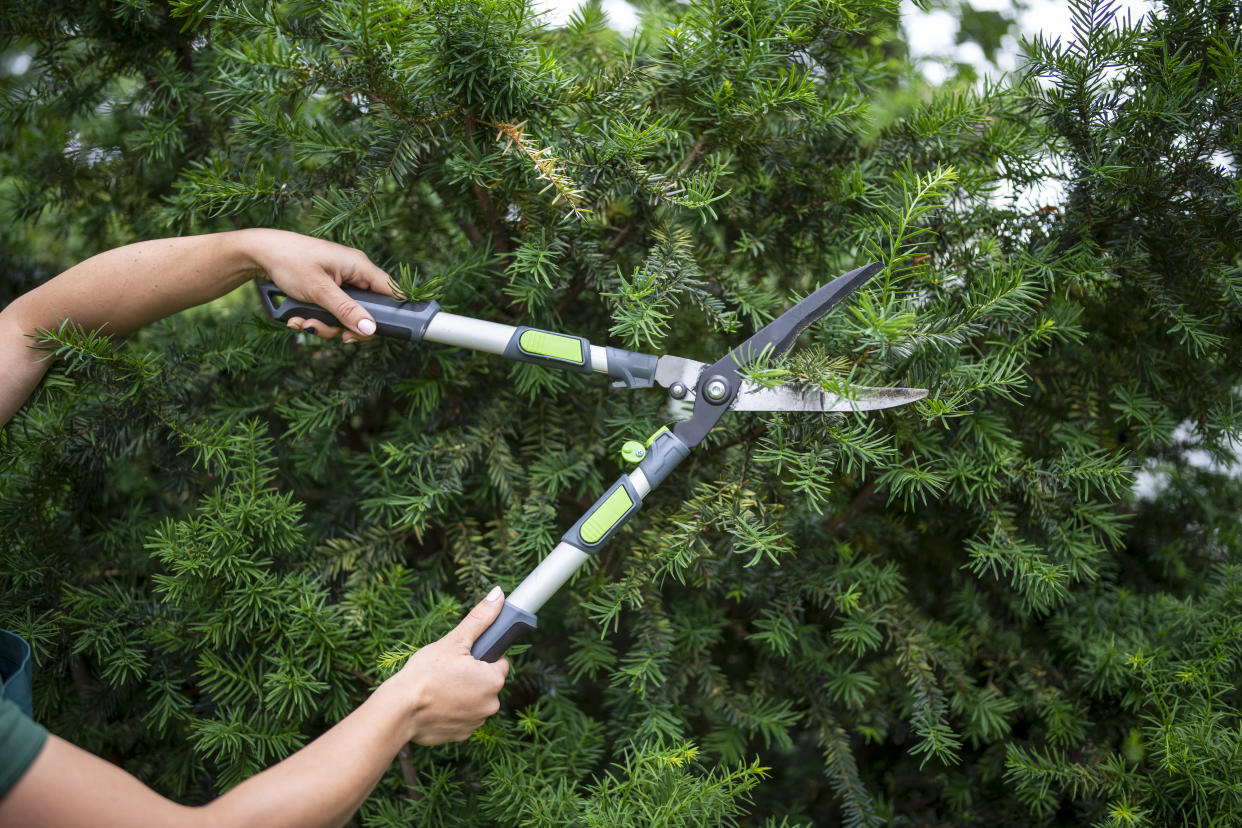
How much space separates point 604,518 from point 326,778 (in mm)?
307

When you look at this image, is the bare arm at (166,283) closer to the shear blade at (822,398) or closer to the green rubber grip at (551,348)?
the green rubber grip at (551,348)

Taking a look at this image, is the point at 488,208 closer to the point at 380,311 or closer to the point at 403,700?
the point at 380,311

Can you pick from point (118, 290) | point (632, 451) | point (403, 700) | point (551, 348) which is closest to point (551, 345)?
point (551, 348)

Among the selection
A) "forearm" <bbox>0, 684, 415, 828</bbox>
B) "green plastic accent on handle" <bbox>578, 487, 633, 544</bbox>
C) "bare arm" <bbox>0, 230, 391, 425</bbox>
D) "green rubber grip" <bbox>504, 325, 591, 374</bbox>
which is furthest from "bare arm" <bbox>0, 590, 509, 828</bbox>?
"bare arm" <bbox>0, 230, 391, 425</bbox>

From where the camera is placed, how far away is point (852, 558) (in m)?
0.88

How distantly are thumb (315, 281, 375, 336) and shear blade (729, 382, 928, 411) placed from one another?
383mm

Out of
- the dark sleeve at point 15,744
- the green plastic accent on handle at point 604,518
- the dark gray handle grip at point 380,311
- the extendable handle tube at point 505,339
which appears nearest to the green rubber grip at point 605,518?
the green plastic accent on handle at point 604,518

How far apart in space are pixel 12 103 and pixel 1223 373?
1.49m

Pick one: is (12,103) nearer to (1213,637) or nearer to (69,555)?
(69,555)

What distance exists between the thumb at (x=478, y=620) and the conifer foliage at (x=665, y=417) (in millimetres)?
72

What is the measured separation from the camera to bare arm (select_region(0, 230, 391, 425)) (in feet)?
2.44

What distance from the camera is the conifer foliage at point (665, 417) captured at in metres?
0.71

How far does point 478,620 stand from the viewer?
704 millimetres

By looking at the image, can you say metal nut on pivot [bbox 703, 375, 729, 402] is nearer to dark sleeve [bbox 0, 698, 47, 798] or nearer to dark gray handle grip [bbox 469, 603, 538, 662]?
dark gray handle grip [bbox 469, 603, 538, 662]
